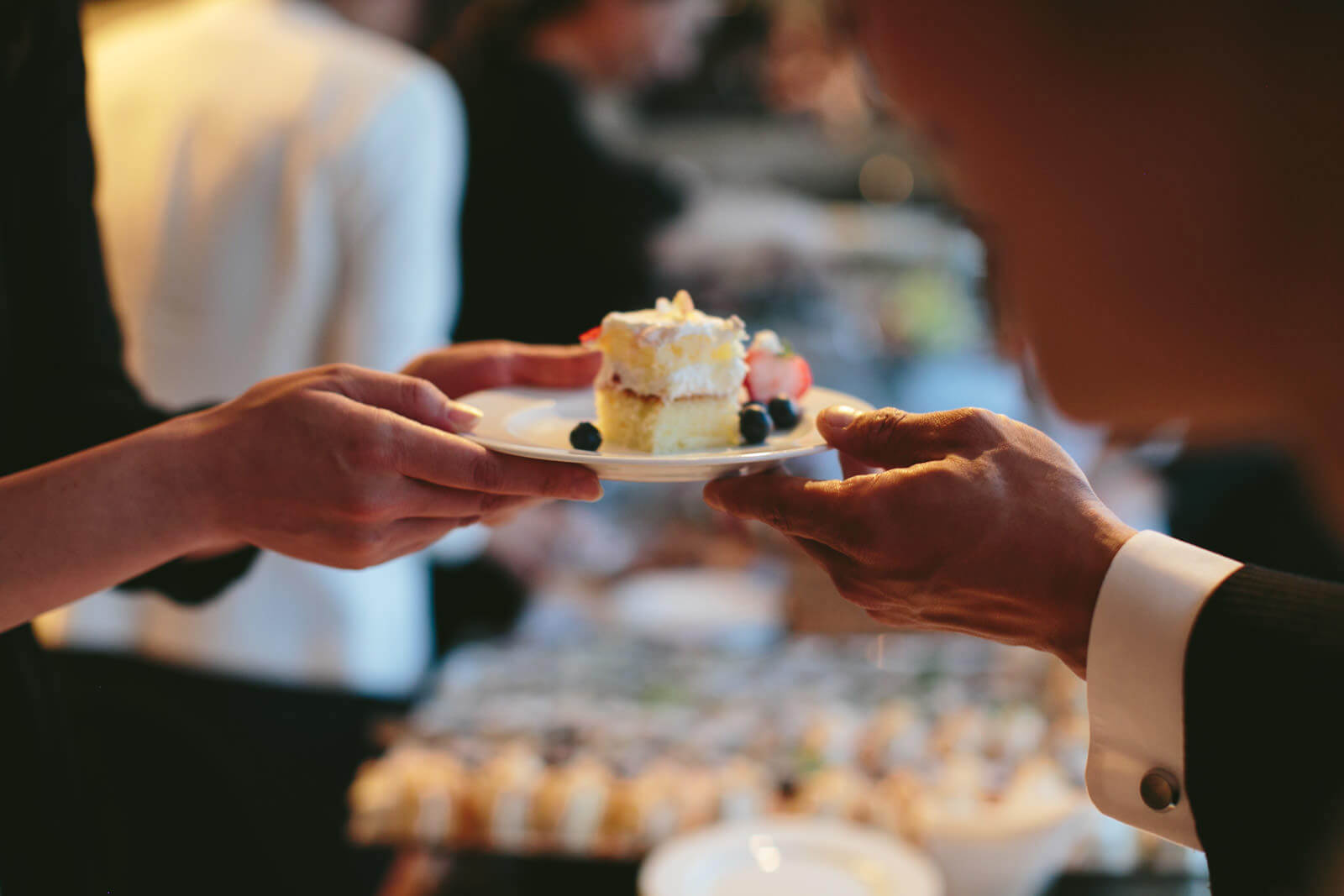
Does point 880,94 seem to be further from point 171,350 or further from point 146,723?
point 146,723

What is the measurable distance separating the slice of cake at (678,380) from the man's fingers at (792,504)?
1.06 ft

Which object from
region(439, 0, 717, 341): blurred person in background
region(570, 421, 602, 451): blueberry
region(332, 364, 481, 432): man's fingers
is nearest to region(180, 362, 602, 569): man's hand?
region(332, 364, 481, 432): man's fingers

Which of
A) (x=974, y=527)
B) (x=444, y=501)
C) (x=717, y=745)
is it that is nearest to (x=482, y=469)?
(x=444, y=501)

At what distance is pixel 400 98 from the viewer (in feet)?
9.38

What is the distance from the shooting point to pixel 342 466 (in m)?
1.33

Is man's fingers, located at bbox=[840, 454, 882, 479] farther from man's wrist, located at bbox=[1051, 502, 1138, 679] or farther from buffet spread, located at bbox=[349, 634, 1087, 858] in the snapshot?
buffet spread, located at bbox=[349, 634, 1087, 858]

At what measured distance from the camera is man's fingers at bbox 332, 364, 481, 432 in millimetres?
1382

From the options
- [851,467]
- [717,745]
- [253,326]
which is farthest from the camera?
[253,326]

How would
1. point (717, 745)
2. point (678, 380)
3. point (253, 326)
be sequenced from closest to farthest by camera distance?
1. point (678, 380)
2. point (717, 745)
3. point (253, 326)

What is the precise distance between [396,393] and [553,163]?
110 inches

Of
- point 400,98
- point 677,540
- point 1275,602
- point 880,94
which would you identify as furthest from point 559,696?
point 880,94

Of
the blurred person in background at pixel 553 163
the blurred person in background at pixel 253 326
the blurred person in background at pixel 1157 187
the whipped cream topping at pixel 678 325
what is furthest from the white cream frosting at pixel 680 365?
the blurred person in background at pixel 553 163

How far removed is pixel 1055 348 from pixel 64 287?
1.78m

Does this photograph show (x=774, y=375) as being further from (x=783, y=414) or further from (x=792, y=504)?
(x=792, y=504)
